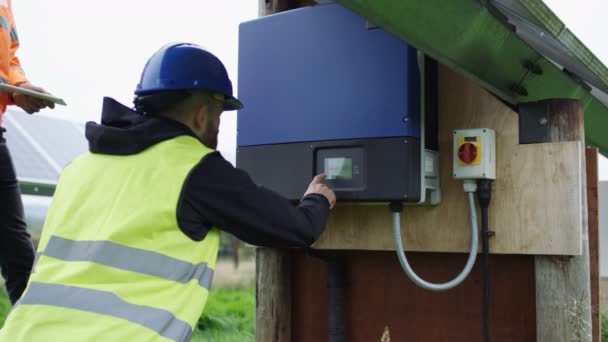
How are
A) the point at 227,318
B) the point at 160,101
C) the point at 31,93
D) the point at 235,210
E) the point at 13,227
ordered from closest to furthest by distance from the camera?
1. the point at 235,210
2. the point at 160,101
3. the point at 31,93
4. the point at 13,227
5. the point at 227,318

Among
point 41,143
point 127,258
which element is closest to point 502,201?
point 127,258

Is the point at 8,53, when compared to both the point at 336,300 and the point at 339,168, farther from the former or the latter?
the point at 336,300

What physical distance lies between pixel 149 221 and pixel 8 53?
1217 mm

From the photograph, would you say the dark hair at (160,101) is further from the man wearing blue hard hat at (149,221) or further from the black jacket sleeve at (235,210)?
the black jacket sleeve at (235,210)

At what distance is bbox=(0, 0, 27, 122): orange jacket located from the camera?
244 centimetres

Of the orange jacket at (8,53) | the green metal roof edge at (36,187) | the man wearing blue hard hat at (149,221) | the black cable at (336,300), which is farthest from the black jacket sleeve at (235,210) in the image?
the green metal roof edge at (36,187)

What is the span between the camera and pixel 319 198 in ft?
6.56

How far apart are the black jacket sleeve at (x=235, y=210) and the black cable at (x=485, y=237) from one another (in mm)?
546

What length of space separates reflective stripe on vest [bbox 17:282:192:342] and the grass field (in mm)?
4070

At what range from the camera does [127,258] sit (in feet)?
5.19

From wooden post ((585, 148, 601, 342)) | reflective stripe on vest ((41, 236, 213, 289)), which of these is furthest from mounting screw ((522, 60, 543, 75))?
reflective stripe on vest ((41, 236, 213, 289))

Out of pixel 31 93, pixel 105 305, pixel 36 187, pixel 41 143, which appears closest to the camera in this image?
pixel 105 305

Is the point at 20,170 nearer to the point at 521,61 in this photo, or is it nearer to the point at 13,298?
the point at 13,298

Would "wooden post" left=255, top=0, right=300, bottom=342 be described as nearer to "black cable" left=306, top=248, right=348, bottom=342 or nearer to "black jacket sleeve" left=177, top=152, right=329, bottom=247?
"black cable" left=306, top=248, right=348, bottom=342
